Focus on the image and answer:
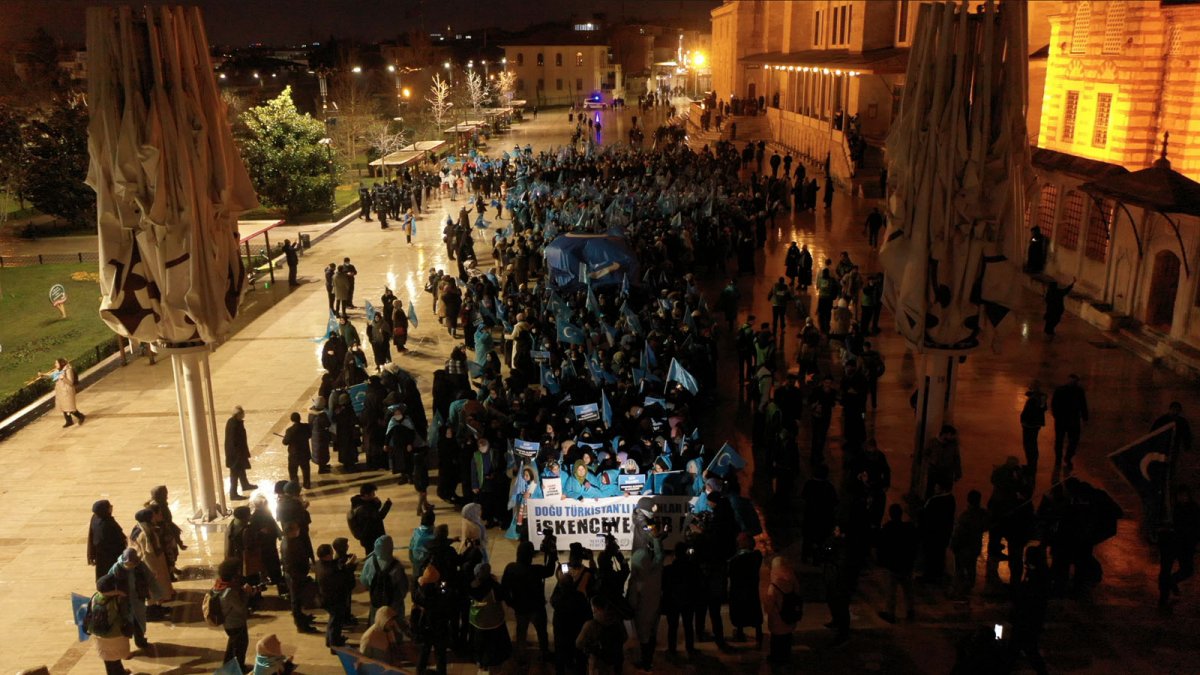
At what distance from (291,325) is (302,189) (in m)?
16.2

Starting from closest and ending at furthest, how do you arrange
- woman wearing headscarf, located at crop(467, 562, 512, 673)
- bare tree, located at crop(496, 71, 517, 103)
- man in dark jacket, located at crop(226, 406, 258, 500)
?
woman wearing headscarf, located at crop(467, 562, 512, 673) → man in dark jacket, located at crop(226, 406, 258, 500) → bare tree, located at crop(496, 71, 517, 103)

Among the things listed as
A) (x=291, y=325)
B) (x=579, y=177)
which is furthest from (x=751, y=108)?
(x=291, y=325)

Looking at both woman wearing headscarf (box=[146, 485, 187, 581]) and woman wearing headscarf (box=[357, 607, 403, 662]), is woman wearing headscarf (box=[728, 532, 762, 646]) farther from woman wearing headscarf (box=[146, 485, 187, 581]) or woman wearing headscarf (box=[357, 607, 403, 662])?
woman wearing headscarf (box=[146, 485, 187, 581])

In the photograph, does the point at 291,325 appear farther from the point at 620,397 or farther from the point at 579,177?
the point at 579,177

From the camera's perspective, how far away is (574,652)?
8672 mm

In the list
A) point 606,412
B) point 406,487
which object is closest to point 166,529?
point 406,487

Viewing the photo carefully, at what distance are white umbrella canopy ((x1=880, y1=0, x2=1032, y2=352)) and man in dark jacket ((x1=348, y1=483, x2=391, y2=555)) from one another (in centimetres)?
676

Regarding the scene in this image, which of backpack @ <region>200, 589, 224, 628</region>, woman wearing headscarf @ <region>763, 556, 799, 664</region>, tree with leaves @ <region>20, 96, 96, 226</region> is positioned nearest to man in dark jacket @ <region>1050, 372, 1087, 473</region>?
woman wearing headscarf @ <region>763, 556, 799, 664</region>

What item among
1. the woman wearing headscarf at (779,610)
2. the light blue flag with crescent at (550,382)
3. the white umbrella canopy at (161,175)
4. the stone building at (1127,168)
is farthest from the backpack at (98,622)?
the stone building at (1127,168)

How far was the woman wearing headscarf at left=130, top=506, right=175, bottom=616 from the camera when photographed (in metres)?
9.84

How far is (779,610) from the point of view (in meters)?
8.51

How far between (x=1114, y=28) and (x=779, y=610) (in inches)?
767

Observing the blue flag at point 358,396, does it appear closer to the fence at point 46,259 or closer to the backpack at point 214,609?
the backpack at point 214,609

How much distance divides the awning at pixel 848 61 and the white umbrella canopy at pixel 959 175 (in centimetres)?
2154
